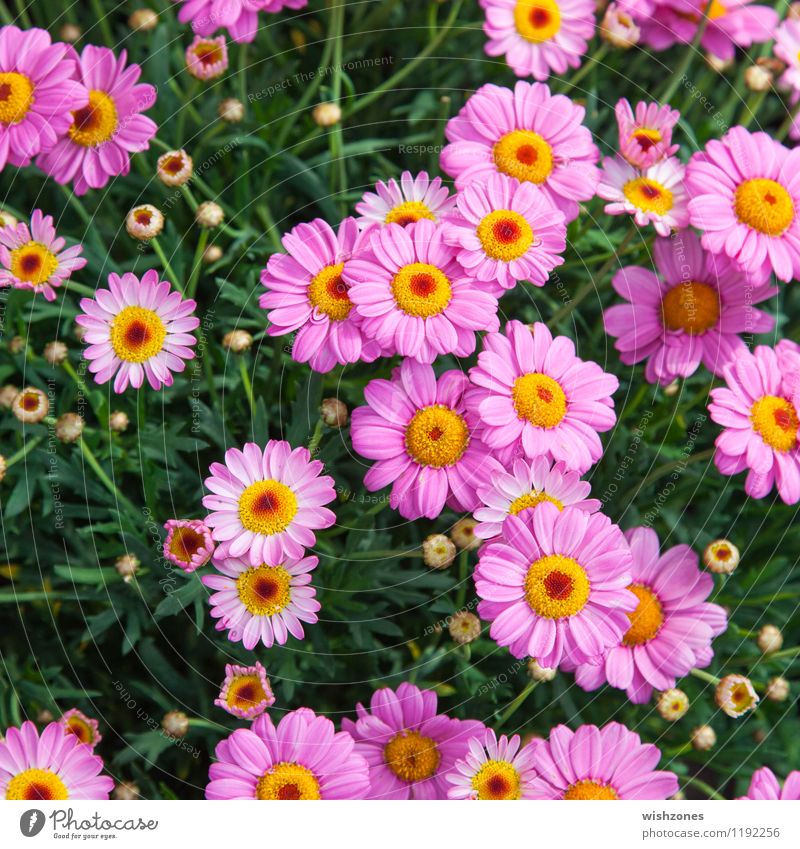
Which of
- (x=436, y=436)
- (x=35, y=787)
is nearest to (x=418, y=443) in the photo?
(x=436, y=436)

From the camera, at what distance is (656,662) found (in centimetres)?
155

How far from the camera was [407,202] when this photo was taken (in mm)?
1526

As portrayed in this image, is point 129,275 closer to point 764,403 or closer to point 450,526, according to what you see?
point 450,526

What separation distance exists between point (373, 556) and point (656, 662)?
0.53 meters

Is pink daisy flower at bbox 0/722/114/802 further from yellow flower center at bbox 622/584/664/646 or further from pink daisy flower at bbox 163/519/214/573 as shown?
yellow flower center at bbox 622/584/664/646

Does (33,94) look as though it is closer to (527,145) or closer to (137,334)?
(137,334)

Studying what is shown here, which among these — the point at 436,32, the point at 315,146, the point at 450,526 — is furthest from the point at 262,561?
the point at 436,32

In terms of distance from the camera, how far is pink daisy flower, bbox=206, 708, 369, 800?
1399mm

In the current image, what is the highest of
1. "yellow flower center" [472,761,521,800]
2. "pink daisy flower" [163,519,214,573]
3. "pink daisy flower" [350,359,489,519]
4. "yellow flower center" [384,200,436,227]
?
"yellow flower center" [384,200,436,227]

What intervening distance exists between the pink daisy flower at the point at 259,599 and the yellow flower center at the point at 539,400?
1.34 ft

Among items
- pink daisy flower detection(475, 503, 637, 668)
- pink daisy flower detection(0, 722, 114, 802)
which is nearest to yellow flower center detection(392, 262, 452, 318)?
pink daisy flower detection(475, 503, 637, 668)

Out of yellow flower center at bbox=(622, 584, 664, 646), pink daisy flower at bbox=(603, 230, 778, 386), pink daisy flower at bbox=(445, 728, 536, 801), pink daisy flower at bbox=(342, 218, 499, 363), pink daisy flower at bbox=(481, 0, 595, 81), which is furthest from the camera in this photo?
pink daisy flower at bbox=(481, 0, 595, 81)

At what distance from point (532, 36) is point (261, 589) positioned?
51.2 inches

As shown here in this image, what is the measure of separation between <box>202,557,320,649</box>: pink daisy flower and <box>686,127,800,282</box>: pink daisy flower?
0.92 meters
